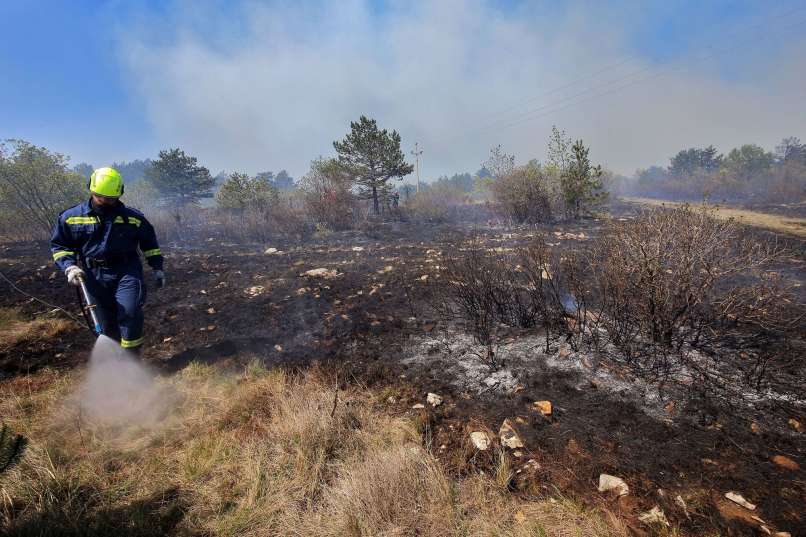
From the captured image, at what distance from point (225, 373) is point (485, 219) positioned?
16.2 m

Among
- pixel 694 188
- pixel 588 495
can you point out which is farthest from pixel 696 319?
pixel 694 188

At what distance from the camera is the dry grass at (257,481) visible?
1581 millimetres

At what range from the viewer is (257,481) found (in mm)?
1840

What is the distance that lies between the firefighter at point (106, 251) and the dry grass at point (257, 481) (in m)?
0.75

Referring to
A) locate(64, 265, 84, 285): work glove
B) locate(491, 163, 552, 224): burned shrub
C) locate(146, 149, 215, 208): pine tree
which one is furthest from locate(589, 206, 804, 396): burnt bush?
locate(146, 149, 215, 208): pine tree

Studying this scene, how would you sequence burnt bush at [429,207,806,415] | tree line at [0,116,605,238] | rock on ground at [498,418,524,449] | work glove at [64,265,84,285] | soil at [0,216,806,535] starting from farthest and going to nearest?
tree line at [0,116,605,238] → work glove at [64,265,84,285] → burnt bush at [429,207,806,415] → rock on ground at [498,418,524,449] → soil at [0,216,806,535]

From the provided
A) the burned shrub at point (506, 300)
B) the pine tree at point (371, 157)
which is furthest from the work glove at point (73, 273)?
the pine tree at point (371, 157)

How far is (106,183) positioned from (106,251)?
57cm

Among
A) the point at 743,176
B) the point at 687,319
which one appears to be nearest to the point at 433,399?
the point at 687,319

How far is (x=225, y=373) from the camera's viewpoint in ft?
10.4

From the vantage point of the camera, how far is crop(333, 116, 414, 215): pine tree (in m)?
19.7

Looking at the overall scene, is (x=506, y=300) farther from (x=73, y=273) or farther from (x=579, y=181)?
(x=579, y=181)

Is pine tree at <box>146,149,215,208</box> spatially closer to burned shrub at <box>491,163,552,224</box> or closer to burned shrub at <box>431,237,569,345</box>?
burned shrub at <box>491,163,552,224</box>

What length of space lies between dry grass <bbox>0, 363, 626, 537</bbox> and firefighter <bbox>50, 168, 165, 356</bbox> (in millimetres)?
755
